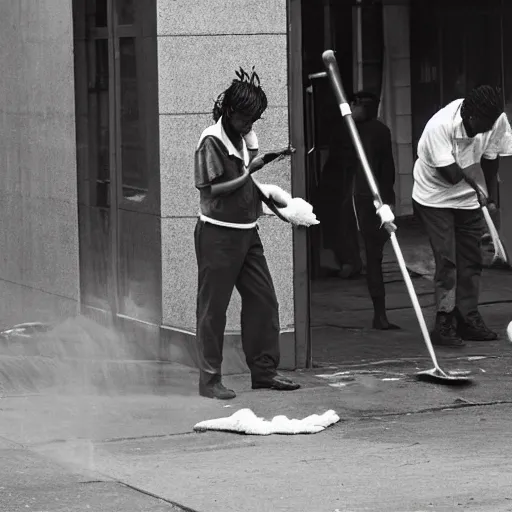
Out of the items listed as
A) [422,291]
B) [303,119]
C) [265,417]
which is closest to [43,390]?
[265,417]

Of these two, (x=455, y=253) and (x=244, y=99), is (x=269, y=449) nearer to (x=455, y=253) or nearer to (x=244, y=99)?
(x=244, y=99)

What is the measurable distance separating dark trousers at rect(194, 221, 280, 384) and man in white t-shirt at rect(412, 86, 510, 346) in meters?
2.06

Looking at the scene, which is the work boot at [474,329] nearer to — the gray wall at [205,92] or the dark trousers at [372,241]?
the dark trousers at [372,241]

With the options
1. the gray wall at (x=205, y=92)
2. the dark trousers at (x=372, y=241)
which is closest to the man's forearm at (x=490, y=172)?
the dark trousers at (x=372, y=241)

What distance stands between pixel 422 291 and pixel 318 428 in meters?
4.54

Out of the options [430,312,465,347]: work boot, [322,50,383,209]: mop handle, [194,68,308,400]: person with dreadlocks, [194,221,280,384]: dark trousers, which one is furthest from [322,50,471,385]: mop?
[430,312,465,347]: work boot

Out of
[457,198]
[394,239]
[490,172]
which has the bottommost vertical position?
[394,239]

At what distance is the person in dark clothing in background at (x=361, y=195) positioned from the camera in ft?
38.4

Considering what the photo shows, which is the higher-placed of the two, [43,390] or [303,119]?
[303,119]

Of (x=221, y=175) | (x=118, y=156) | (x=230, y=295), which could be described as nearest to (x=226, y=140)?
(x=221, y=175)

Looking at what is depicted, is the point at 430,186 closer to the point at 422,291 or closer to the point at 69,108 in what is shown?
the point at 422,291

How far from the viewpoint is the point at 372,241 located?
11.9 meters

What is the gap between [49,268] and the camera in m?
12.5

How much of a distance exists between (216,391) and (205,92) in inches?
78.5
